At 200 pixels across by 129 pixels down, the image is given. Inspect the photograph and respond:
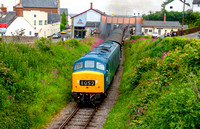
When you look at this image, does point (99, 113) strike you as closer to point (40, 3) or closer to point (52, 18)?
point (52, 18)

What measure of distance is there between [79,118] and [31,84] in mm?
3836

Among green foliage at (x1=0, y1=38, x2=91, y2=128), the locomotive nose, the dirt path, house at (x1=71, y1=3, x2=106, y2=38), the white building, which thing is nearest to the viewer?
green foliage at (x1=0, y1=38, x2=91, y2=128)

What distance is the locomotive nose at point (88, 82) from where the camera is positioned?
1564cm

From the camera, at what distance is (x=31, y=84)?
15625 mm

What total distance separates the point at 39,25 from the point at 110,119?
A: 160ft

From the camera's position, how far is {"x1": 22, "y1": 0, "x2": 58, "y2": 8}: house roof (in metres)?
89.3

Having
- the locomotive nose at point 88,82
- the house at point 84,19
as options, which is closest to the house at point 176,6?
the house at point 84,19

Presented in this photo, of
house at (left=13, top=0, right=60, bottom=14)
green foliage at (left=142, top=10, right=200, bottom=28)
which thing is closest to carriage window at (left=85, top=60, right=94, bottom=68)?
green foliage at (left=142, top=10, right=200, bottom=28)

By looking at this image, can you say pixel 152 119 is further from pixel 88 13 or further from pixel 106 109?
pixel 88 13

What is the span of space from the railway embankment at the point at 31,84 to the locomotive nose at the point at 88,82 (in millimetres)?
1850

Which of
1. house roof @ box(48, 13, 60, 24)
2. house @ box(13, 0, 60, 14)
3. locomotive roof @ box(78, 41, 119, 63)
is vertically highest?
house @ box(13, 0, 60, 14)

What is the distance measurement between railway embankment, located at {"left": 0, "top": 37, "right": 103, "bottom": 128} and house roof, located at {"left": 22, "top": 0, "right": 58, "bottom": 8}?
72.4m

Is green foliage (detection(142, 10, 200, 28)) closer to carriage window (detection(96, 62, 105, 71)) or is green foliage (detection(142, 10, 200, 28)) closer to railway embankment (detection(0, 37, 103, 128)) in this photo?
railway embankment (detection(0, 37, 103, 128))

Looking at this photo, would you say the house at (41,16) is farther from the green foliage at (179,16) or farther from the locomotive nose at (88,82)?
the locomotive nose at (88,82)
